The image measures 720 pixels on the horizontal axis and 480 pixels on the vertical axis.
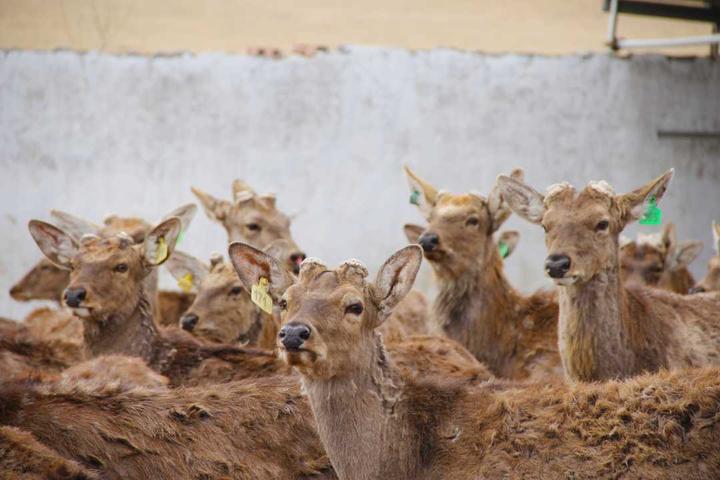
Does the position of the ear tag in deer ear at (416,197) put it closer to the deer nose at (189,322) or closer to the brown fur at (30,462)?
the deer nose at (189,322)

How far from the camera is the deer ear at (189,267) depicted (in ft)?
31.1

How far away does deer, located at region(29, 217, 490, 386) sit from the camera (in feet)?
23.6

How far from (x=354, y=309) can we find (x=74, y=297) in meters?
2.77

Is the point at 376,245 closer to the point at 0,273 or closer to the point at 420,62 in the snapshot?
the point at 420,62

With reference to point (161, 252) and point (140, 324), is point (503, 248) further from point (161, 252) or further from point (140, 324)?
point (140, 324)

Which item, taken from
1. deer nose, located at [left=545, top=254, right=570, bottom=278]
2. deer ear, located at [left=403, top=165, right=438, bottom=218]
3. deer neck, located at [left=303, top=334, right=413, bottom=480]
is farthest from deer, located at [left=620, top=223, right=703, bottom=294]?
deer neck, located at [left=303, top=334, right=413, bottom=480]

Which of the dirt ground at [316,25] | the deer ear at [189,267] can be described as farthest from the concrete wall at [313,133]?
the deer ear at [189,267]

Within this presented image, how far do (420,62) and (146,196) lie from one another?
339 cm

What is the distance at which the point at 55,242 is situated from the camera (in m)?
8.26

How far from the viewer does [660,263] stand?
1055cm

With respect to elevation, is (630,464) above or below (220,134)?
below

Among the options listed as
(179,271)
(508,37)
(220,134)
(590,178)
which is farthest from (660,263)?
(508,37)

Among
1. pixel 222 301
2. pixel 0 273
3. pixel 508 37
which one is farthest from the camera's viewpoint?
pixel 508 37

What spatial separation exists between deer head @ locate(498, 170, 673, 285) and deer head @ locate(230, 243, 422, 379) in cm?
151
